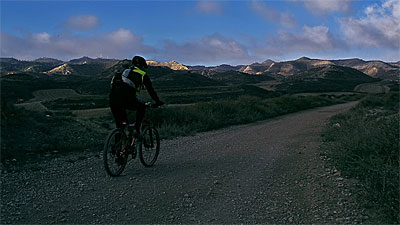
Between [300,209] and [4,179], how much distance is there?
4.63 m

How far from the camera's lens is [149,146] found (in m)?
6.74

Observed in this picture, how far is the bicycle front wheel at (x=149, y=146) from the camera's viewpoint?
6.59m

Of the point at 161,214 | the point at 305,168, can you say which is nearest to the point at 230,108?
the point at 305,168

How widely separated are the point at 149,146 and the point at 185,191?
1833 mm

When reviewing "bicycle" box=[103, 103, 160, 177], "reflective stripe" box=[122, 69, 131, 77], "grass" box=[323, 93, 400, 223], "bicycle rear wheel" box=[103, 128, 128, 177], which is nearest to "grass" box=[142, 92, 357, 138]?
"bicycle" box=[103, 103, 160, 177]

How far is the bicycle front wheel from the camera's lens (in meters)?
6.59

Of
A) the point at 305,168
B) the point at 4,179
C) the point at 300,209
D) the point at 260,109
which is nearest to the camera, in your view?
the point at 300,209

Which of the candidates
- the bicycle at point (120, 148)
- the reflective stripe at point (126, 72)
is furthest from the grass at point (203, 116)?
the reflective stripe at point (126, 72)

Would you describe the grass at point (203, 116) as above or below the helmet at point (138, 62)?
below

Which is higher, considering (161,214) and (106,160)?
(106,160)

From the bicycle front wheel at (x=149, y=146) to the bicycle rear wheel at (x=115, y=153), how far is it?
1.85 ft

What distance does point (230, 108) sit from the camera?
17828mm

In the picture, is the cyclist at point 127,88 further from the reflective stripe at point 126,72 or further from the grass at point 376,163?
the grass at point 376,163

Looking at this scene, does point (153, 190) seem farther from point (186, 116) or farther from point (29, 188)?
point (186, 116)
